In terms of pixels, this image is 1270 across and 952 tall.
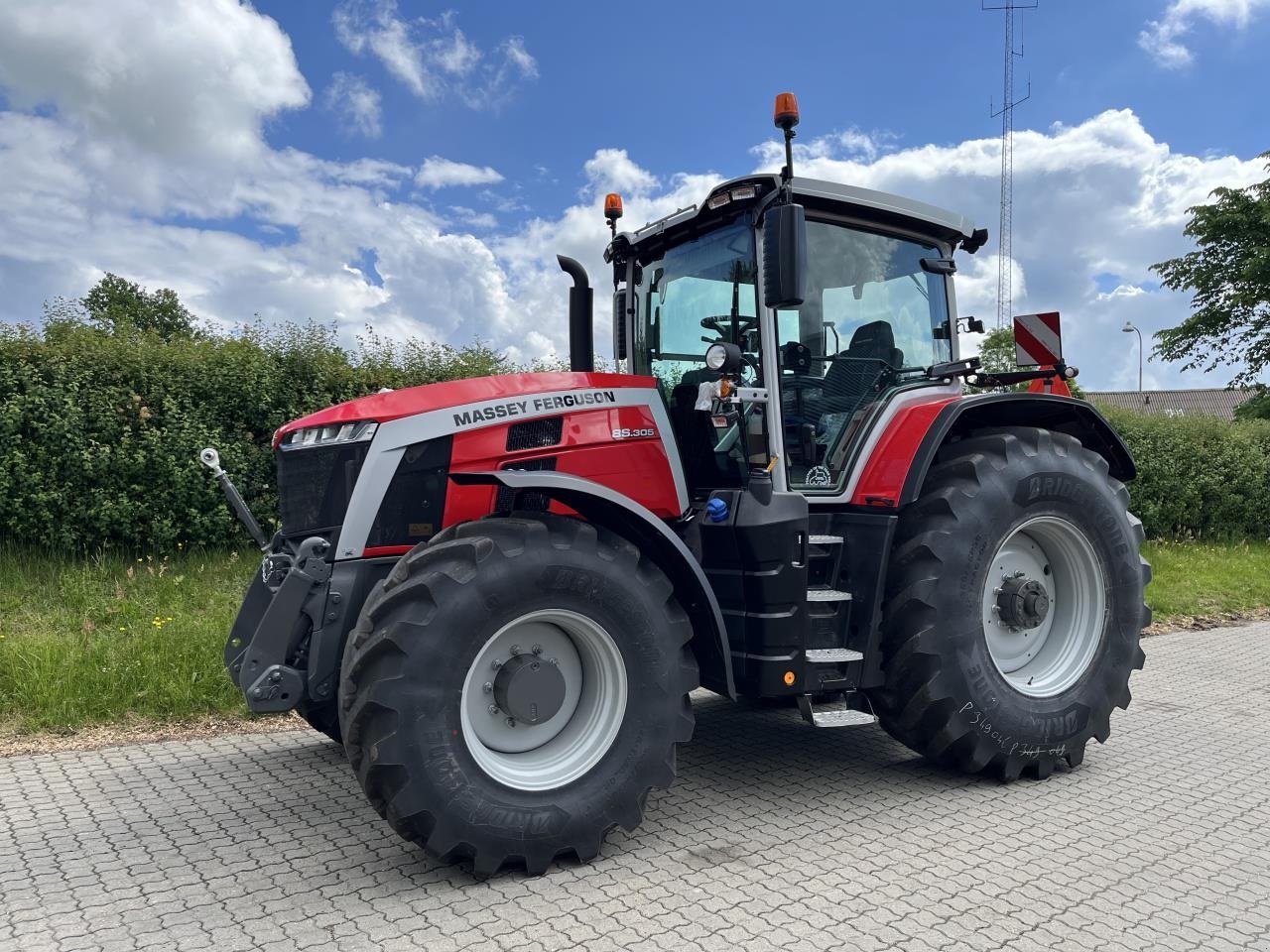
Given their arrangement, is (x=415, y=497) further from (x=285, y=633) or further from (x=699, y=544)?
(x=699, y=544)

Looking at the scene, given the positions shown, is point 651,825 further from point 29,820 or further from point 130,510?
point 130,510

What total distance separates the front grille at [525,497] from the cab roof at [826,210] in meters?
1.45

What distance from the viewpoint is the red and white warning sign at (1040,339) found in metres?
5.97

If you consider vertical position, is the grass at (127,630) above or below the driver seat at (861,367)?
below

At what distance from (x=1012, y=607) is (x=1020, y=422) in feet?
3.60

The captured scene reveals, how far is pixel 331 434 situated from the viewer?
3.84 metres

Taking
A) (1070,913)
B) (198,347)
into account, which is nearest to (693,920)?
(1070,913)

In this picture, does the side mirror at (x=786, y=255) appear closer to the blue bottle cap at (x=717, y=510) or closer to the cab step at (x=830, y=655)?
the blue bottle cap at (x=717, y=510)

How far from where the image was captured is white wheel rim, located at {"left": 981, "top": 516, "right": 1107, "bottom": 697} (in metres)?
4.57

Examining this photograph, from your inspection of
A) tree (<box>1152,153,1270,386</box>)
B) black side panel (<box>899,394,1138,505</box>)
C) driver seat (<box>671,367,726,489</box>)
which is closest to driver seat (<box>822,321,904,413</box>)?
black side panel (<box>899,394,1138,505</box>)

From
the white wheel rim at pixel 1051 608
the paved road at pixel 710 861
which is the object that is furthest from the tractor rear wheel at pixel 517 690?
the white wheel rim at pixel 1051 608

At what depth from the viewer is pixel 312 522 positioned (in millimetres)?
3850

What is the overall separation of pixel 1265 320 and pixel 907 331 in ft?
69.7

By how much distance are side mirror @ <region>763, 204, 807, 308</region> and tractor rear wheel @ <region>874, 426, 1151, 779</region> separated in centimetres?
116
